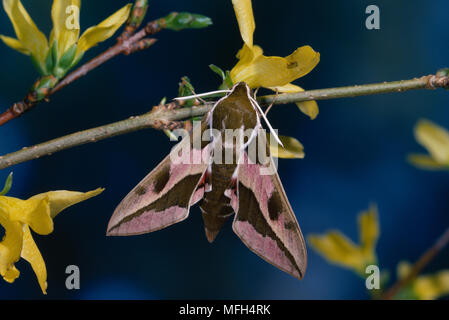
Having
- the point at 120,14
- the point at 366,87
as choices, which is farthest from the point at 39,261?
the point at 366,87

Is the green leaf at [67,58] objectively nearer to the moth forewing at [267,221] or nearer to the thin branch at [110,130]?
the thin branch at [110,130]

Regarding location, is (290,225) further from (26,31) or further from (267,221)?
(26,31)

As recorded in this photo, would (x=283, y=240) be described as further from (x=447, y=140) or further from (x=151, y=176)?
(x=447, y=140)

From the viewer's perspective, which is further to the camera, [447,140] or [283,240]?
[447,140]

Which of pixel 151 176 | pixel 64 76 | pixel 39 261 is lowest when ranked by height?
pixel 39 261

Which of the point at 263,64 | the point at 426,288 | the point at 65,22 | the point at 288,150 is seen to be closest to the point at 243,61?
the point at 263,64

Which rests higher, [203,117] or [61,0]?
[61,0]

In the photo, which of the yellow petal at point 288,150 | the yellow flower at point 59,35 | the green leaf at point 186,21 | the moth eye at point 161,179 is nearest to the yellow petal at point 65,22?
the yellow flower at point 59,35
